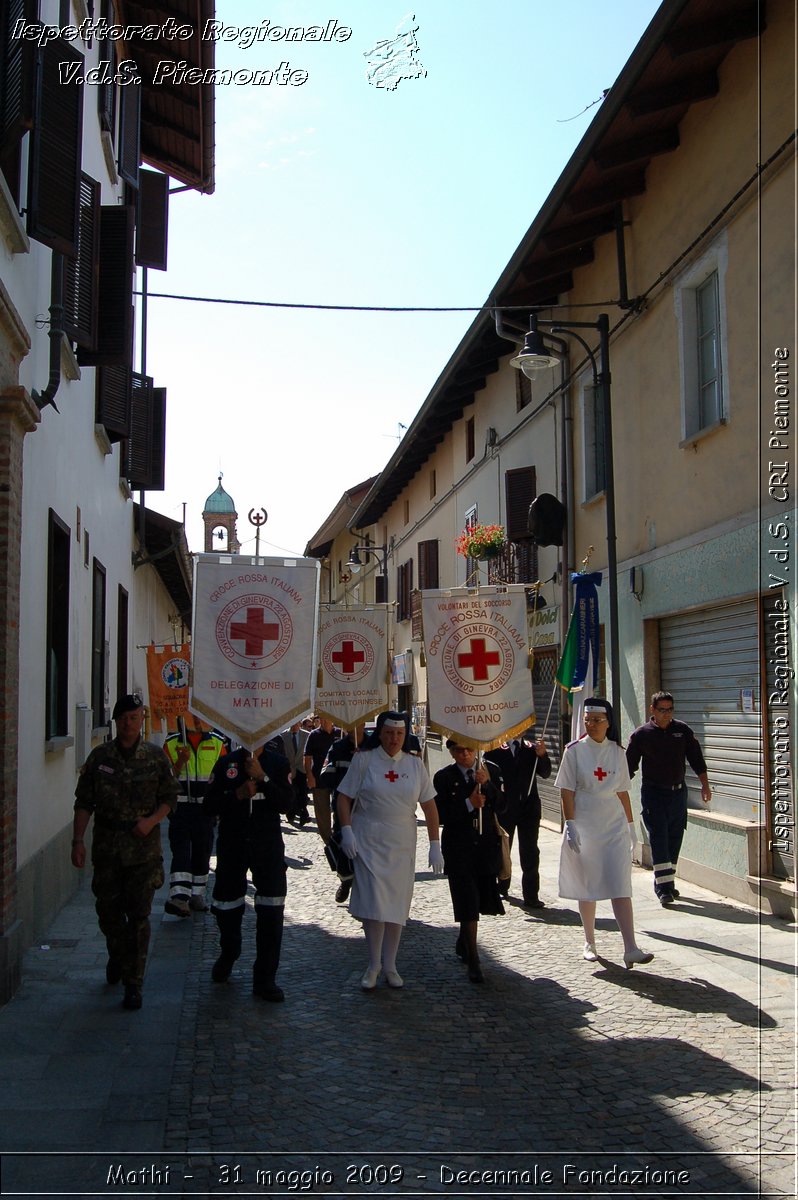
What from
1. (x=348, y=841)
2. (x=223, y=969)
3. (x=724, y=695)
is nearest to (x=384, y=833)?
(x=348, y=841)

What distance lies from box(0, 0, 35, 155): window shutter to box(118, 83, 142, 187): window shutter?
715 cm

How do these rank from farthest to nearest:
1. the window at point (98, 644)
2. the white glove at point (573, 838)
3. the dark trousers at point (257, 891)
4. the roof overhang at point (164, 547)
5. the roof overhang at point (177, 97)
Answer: the roof overhang at point (164, 547)
the roof overhang at point (177, 97)
the window at point (98, 644)
the white glove at point (573, 838)
the dark trousers at point (257, 891)

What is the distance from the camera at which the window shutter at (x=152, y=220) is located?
53.9 ft

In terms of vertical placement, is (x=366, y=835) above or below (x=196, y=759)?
below

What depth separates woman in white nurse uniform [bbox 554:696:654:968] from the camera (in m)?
7.96

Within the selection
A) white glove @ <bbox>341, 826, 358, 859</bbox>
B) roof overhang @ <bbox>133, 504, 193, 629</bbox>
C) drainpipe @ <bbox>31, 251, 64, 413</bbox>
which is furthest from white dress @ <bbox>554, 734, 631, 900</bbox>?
roof overhang @ <bbox>133, 504, 193, 629</bbox>

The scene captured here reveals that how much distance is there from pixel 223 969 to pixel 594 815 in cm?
279

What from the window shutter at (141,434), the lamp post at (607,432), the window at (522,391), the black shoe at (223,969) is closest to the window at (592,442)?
the lamp post at (607,432)

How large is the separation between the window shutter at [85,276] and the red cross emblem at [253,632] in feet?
9.63

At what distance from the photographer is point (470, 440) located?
22578mm

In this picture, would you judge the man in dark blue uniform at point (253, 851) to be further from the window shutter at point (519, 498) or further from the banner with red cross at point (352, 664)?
the window shutter at point (519, 498)

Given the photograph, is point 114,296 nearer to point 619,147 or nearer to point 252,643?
point 252,643

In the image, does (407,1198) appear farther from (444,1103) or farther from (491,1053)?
(491,1053)

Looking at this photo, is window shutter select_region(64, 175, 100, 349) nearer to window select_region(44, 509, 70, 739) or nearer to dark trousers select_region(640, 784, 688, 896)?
window select_region(44, 509, 70, 739)
